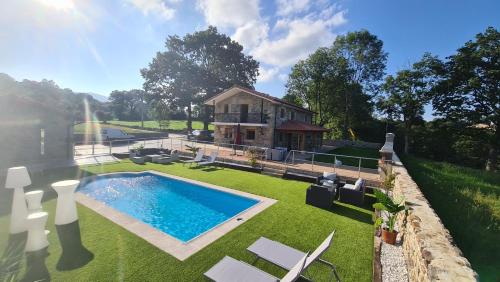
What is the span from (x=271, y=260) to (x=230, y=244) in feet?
5.36

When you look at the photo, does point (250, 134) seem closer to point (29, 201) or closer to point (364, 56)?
point (29, 201)

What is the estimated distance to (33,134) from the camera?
13352mm

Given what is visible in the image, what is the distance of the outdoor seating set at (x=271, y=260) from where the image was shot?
3.68 m

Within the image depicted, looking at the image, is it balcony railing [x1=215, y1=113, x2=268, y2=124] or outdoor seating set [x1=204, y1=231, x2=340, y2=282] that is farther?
balcony railing [x1=215, y1=113, x2=268, y2=124]

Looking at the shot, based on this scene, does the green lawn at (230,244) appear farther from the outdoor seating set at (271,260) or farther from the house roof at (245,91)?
the house roof at (245,91)

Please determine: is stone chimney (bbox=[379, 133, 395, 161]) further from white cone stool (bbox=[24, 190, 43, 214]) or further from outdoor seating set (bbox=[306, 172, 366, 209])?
white cone stool (bbox=[24, 190, 43, 214])

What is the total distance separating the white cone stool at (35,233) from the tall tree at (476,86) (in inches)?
1320

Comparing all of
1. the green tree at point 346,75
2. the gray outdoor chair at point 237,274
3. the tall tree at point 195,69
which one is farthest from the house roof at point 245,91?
the gray outdoor chair at point 237,274

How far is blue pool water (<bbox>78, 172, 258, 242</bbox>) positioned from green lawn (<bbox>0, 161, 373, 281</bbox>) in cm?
149

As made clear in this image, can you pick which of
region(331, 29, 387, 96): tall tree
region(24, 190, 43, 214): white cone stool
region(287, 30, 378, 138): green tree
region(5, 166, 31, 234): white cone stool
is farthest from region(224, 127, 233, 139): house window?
region(331, 29, 387, 96): tall tree

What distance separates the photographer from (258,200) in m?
9.48

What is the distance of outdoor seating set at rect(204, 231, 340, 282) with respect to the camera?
12.1 feet

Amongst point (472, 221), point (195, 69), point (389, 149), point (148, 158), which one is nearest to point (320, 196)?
point (472, 221)

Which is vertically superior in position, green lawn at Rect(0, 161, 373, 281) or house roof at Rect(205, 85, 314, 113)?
house roof at Rect(205, 85, 314, 113)
